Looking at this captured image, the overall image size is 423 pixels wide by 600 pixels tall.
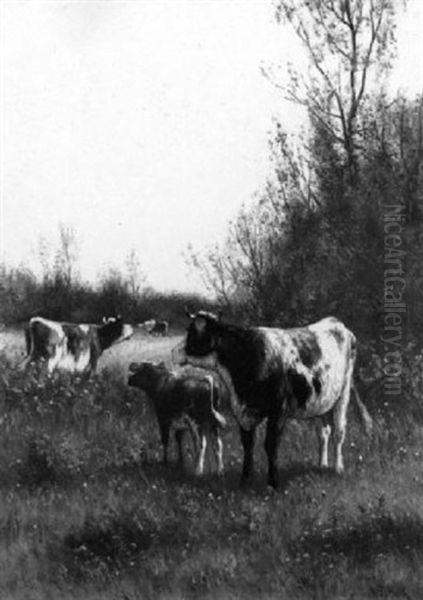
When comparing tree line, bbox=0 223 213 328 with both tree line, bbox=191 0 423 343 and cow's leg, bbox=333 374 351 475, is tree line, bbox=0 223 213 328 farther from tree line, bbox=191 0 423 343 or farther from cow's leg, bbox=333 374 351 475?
cow's leg, bbox=333 374 351 475

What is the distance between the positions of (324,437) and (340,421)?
0.10 metres

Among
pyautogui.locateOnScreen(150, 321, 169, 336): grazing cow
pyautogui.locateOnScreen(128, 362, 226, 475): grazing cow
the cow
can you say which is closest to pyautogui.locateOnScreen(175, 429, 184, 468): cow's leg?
pyautogui.locateOnScreen(128, 362, 226, 475): grazing cow

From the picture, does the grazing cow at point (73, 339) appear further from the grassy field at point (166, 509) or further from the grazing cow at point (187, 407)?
the grazing cow at point (187, 407)

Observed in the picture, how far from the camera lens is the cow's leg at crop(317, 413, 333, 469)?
15.8ft

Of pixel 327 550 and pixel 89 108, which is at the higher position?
pixel 89 108

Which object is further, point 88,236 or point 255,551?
point 88,236

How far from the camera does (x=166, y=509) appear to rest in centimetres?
459

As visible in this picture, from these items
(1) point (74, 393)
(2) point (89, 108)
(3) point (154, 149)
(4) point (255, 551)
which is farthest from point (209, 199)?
(4) point (255, 551)

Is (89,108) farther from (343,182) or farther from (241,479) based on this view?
(241,479)

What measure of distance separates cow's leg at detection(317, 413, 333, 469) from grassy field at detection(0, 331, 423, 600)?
0.13 feet

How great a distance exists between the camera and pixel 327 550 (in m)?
4.44

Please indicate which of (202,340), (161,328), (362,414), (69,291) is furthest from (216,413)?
(69,291)

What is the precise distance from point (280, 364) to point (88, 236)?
1.06m

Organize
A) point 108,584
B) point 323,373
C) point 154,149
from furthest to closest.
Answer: point 154,149 < point 323,373 < point 108,584
